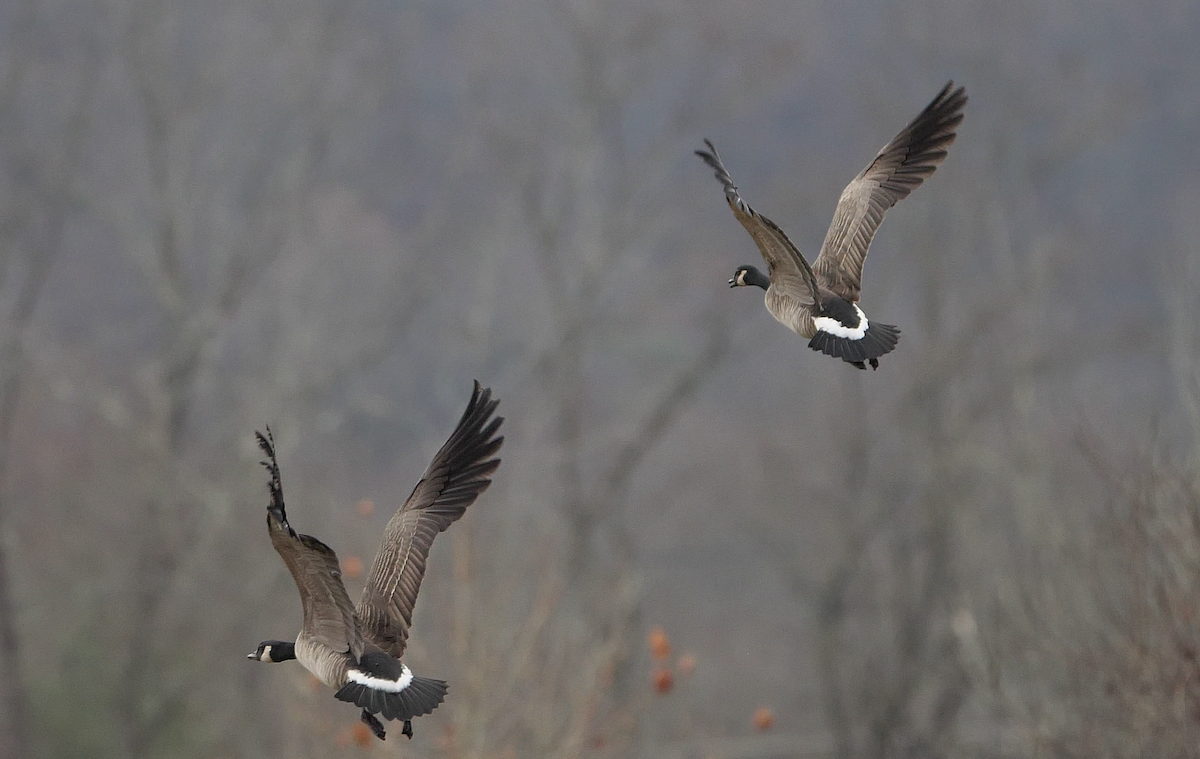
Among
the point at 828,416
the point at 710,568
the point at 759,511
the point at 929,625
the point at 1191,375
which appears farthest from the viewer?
the point at 710,568

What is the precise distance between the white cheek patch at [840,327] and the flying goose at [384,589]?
836 millimetres

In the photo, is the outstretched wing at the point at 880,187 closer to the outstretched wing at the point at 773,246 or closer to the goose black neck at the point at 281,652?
the outstretched wing at the point at 773,246

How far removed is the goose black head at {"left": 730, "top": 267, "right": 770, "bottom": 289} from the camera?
157 inches

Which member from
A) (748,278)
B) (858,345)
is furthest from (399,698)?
(748,278)

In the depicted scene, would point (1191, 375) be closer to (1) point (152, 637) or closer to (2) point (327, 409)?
(1) point (152, 637)

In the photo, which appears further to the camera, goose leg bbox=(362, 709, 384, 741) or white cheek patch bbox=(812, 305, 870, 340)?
white cheek patch bbox=(812, 305, 870, 340)

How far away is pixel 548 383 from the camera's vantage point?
79.3 ft

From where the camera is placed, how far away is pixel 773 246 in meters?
3.49

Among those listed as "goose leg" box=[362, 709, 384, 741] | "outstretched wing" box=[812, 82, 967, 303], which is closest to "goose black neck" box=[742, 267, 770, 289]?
"outstretched wing" box=[812, 82, 967, 303]

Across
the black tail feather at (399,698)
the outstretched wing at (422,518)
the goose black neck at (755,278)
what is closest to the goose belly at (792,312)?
the goose black neck at (755,278)

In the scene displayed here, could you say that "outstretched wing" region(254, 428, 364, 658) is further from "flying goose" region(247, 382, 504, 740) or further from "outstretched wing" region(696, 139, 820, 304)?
"outstretched wing" region(696, 139, 820, 304)

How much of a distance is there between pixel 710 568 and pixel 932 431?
26.2 ft

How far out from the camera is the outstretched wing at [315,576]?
2.88 meters

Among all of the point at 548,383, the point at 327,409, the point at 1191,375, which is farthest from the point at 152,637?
the point at 1191,375
